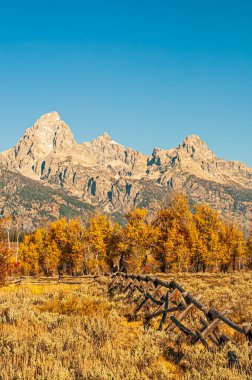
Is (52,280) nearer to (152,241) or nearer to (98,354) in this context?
(152,241)

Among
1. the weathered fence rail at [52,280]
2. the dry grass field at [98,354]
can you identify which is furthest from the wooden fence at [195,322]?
the weathered fence rail at [52,280]

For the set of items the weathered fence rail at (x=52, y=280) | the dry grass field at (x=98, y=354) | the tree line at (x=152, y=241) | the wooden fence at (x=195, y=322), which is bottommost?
the weathered fence rail at (x=52, y=280)

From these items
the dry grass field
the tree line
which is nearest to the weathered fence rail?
the tree line

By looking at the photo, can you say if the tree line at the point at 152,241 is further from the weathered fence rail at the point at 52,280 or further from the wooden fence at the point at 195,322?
the wooden fence at the point at 195,322

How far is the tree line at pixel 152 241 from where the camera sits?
179ft

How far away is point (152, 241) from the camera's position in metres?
56.7

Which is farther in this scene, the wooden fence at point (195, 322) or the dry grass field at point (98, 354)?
the wooden fence at point (195, 322)

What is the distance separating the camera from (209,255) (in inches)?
2179

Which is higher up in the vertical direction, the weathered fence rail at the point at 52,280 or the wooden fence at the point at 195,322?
the wooden fence at the point at 195,322

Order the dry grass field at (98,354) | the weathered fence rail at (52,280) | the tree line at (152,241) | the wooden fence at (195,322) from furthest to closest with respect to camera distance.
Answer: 1. the tree line at (152,241)
2. the weathered fence rail at (52,280)
3. the wooden fence at (195,322)
4. the dry grass field at (98,354)

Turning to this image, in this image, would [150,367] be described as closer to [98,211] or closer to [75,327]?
[75,327]

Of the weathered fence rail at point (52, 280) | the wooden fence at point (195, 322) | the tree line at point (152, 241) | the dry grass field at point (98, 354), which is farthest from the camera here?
the tree line at point (152, 241)

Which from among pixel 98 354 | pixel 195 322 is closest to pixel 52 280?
pixel 195 322

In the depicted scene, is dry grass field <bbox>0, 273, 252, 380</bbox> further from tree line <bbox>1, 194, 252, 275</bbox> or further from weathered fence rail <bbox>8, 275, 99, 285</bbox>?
tree line <bbox>1, 194, 252, 275</bbox>
